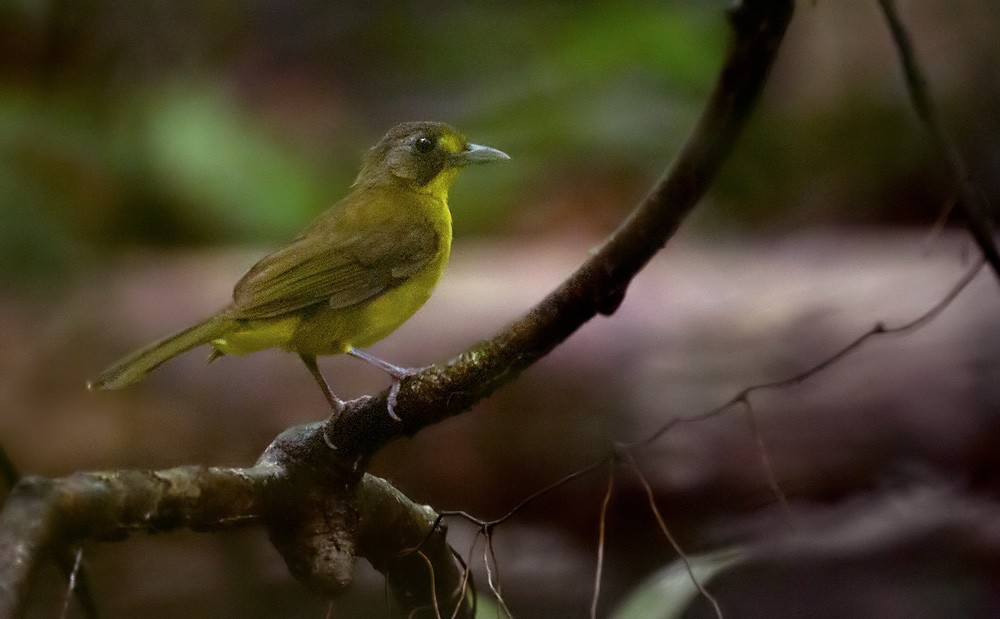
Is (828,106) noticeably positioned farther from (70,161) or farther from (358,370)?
(70,161)

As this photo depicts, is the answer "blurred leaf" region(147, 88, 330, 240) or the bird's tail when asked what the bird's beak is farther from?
"blurred leaf" region(147, 88, 330, 240)

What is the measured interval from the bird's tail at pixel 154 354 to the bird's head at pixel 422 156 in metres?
0.17

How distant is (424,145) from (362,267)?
0.33 ft

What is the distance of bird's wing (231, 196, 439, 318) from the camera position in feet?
2.64

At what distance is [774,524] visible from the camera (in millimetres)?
1390

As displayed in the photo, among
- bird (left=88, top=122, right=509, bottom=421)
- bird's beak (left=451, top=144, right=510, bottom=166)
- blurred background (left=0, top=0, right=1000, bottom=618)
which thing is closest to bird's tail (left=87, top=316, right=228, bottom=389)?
bird (left=88, top=122, right=509, bottom=421)

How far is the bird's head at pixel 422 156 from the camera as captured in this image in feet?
2.79

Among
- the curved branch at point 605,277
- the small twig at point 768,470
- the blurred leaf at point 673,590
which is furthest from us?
the blurred leaf at point 673,590

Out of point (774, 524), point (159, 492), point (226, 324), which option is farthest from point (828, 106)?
point (159, 492)

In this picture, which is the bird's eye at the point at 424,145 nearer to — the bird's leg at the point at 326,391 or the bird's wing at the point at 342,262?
the bird's wing at the point at 342,262

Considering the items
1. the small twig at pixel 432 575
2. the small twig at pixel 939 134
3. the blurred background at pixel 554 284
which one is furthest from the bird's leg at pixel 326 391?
the small twig at pixel 939 134

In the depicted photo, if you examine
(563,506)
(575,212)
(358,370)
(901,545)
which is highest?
(575,212)

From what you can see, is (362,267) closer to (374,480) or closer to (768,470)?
(374,480)

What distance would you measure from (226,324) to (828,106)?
1926 millimetres
